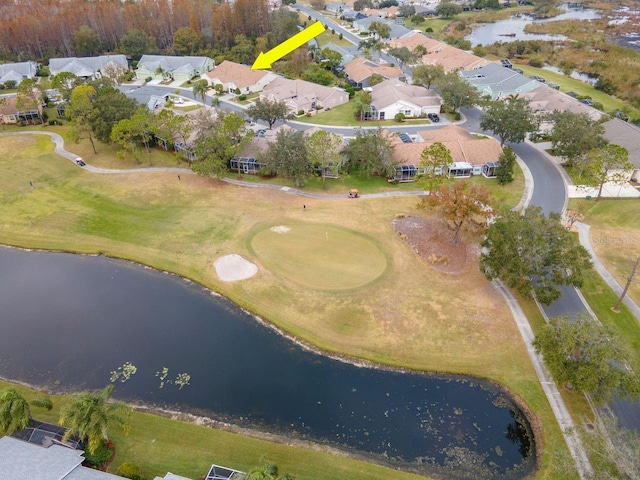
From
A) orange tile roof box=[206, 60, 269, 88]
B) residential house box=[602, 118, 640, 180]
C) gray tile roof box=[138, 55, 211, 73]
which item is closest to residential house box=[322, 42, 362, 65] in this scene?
orange tile roof box=[206, 60, 269, 88]

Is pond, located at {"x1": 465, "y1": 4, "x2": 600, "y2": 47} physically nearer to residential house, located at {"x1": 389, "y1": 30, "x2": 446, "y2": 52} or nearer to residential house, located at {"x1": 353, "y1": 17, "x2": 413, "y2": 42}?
residential house, located at {"x1": 389, "y1": 30, "x2": 446, "y2": 52}

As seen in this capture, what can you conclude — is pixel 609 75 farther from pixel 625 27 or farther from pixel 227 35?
pixel 227 35

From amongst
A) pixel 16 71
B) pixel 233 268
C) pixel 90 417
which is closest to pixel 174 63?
pixel 16 71

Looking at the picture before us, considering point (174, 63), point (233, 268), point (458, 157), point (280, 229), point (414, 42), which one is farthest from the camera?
point (414, 42)

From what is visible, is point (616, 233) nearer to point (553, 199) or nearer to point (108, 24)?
point (553, 199)

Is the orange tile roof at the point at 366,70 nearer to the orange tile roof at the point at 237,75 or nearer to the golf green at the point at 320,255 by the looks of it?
the orange tile roof at the point at 237,75

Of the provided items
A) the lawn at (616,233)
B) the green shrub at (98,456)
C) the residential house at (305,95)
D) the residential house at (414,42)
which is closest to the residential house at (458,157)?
the lawn at (616,233)
